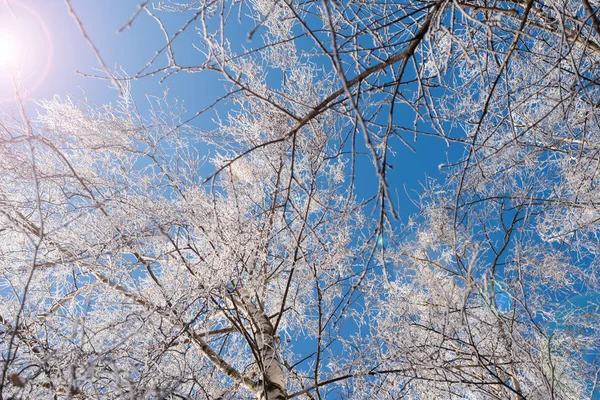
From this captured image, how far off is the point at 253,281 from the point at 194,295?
56 centimetres

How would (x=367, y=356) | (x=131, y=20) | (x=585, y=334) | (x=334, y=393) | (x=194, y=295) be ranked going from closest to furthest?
(x=131, y=20) → (x=194, y=295) → (x=367, y=356) → (x=334, y=393) → (x=585, y=334)

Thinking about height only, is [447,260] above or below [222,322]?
above

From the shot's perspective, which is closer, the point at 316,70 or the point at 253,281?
the point at 253,281

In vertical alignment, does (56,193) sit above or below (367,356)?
above

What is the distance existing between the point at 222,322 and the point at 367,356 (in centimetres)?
239

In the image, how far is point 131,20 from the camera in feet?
2.47

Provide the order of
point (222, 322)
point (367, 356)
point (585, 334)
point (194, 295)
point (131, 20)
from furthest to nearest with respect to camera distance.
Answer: point (222, 322) < point (585, 334) < point (367, 356) < point (194, 295) < point (131, 20)

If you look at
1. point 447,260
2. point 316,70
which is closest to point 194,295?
point 316,70

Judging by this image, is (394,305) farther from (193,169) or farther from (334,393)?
(193,169)

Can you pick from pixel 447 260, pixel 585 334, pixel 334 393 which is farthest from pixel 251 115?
pixel 585 334

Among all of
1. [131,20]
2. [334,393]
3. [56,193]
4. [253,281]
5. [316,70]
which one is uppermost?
[316,70]

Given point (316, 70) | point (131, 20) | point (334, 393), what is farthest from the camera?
point (316, 70)

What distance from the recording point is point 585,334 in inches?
169

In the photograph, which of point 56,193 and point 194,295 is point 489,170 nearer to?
point 194,295
